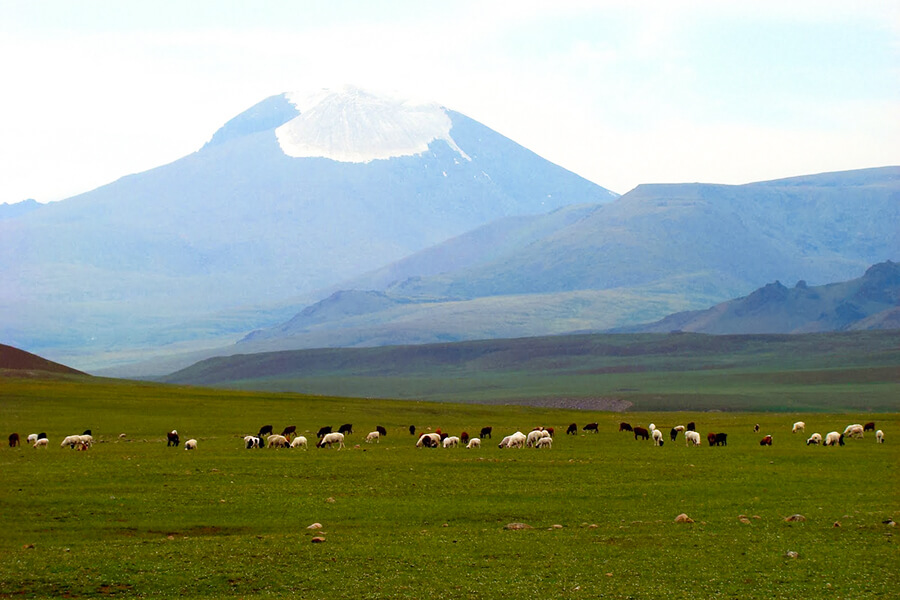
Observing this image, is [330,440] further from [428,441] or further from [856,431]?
[856,431]

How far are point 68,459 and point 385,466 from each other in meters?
10.3

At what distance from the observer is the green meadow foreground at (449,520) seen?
68.1ft

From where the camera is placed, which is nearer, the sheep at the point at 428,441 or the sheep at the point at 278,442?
the sheep at the point at 278,442

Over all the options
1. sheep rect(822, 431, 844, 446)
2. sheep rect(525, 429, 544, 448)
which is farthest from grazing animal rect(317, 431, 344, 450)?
sheep rect(822, 431, 844, 446)

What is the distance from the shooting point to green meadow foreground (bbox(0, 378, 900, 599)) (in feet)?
68.1

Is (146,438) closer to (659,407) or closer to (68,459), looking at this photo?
(68,459)

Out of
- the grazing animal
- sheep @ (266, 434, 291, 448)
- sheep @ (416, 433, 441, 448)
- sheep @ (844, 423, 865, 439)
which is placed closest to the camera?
sheep @ (266, 434, 291, 448)

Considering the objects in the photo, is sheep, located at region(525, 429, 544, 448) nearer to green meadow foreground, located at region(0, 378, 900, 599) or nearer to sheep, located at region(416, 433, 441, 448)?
green meadow foreground, located at region(0, 378, 900, 599)

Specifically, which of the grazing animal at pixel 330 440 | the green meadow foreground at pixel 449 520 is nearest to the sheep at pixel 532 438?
the green meadow foreground at pixel 449 520

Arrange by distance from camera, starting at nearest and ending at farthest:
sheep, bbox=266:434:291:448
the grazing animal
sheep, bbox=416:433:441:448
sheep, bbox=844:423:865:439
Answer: sheep, bbox=266:434:291:448 → the grazing animal → sheep, bbox=416:433:441:448 → sheep, bbox=844:423:865:439

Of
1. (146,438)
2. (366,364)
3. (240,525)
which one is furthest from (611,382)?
(240,525)

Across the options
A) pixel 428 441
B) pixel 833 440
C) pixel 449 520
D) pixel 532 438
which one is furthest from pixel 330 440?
pixel 833 440

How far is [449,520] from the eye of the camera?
28297 millimetres

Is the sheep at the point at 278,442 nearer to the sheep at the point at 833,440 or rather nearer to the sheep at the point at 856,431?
the sheep at the point at 833,440
